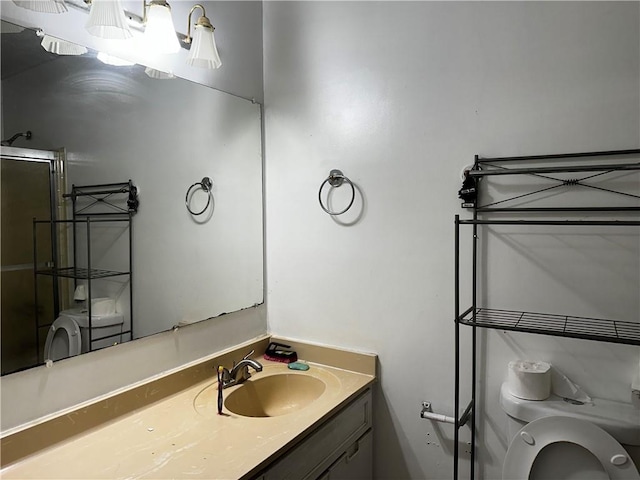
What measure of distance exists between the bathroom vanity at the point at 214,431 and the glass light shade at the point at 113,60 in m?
1.08

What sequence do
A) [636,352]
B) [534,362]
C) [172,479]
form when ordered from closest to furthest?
1. [172,479]
2. [636,352]
3. [534,362]

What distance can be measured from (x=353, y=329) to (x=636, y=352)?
0.99 m

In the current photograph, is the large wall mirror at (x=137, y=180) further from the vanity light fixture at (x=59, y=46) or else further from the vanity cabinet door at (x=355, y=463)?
the vanity cabinet door at (x=355, y=463)

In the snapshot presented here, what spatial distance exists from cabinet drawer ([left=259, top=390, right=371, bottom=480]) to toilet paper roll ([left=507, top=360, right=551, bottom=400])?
0.57 metres

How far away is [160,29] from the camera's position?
4.77 feet

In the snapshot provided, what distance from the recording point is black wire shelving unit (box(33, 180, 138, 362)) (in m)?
1.27

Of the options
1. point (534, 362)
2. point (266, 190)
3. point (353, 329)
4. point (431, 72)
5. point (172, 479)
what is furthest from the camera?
point (266, 190)

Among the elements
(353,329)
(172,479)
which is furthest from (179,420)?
(353,329)

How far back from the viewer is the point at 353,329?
74.5 inches

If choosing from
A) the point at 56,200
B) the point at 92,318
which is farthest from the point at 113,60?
the point at 92,318

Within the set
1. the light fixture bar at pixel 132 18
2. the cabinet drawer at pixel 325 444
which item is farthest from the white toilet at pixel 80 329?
the light fixture bar at pixel 132 18

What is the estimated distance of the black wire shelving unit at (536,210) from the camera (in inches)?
54.2

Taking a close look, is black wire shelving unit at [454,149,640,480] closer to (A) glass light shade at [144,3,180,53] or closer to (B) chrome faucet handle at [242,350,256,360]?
(B) chrome faucet handle at [242,350,256,360]

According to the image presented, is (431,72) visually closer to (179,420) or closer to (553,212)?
(553,212)
